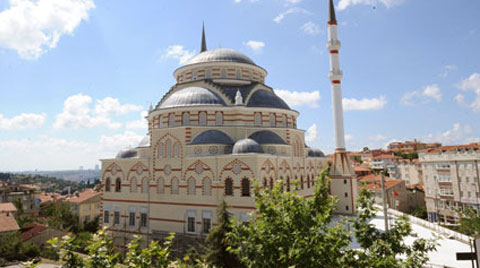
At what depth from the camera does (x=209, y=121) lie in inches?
835

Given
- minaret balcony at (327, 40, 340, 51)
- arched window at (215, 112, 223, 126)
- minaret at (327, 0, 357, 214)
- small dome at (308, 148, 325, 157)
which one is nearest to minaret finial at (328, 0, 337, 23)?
minaret at (327, 0, 357, 214)

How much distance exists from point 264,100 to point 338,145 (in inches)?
391

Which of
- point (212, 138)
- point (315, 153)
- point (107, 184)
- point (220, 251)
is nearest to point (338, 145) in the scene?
point (315, 153)

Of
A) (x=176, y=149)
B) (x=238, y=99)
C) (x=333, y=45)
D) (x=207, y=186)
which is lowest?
(x=207, y=186)

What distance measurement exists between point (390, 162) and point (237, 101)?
145 ft

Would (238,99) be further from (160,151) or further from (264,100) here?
(160,151)

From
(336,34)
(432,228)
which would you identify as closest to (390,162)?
(336,34)

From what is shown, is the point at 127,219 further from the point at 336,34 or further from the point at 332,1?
the point at 332,1

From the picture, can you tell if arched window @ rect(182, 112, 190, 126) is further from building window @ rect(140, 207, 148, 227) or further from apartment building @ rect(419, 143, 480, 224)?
apartment building @ rect(419, 143, 480, 224)

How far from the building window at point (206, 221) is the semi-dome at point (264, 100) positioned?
863cm

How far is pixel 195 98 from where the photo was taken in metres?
21.7

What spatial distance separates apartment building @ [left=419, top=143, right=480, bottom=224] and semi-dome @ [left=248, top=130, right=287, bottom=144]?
17.9m

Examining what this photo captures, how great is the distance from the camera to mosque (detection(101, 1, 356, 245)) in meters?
17.9

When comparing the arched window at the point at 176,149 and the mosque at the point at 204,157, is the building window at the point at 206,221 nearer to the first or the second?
the mosque at the point at 204,157
